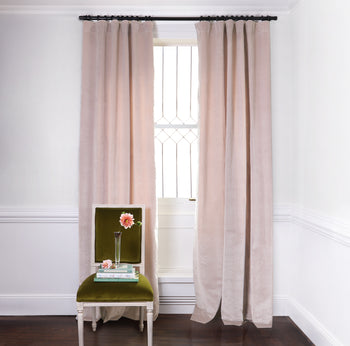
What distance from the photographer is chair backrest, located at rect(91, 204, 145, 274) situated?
330 centimetres

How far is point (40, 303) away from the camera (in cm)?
370

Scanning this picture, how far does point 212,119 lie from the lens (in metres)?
3.56

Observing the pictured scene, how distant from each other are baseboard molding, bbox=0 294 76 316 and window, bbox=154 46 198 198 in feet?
3.97

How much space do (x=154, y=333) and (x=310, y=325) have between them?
3.81 ft

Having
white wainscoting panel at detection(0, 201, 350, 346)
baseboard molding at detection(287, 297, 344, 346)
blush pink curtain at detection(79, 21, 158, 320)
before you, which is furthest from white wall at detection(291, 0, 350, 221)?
blush pink curtain at detection(79, 21, 158, 320)

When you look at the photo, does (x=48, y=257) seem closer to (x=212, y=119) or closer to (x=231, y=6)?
(x=212, y=119)

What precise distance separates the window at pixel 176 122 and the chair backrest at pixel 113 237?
0.63 metres

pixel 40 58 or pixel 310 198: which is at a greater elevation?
pixel 40 58

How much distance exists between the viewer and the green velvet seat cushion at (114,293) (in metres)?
2.86

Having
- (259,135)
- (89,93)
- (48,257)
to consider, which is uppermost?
(89,93)

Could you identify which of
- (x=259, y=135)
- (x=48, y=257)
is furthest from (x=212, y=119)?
(x=48, y=257)

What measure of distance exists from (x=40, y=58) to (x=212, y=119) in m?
1.53

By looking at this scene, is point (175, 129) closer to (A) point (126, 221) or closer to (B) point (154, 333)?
(A) point (126, 221)

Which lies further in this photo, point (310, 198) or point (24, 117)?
point (24, 117)
